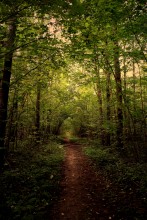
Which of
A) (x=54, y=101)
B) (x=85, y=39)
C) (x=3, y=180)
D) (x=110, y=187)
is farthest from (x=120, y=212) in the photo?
(x=54, y=101)

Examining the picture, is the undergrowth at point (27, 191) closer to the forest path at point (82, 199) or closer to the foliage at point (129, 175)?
the forest path at point (82, 199)

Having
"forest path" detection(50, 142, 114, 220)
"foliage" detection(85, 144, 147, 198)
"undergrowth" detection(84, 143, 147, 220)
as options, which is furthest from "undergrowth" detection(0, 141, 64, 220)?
"foliage" detection(85, 144, 147, 198)

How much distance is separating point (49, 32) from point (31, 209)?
5.81 metres

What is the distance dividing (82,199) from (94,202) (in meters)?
0.50

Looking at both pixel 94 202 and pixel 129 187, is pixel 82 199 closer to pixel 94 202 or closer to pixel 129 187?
pixel 94 202

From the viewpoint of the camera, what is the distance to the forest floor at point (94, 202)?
6.33m

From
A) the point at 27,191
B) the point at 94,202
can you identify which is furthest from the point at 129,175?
the point at 27,191

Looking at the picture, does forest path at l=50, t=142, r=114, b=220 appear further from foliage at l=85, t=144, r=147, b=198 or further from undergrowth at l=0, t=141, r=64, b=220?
foliage at l=85, t=144, r=147, b=198

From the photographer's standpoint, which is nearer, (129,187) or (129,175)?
(129,187)

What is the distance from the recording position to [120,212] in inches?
254

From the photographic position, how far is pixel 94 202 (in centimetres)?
735

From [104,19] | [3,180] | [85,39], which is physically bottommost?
[3,180]

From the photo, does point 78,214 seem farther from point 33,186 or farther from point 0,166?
point 0,166

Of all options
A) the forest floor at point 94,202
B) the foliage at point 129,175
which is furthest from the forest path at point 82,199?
the foliage at point 129,175
